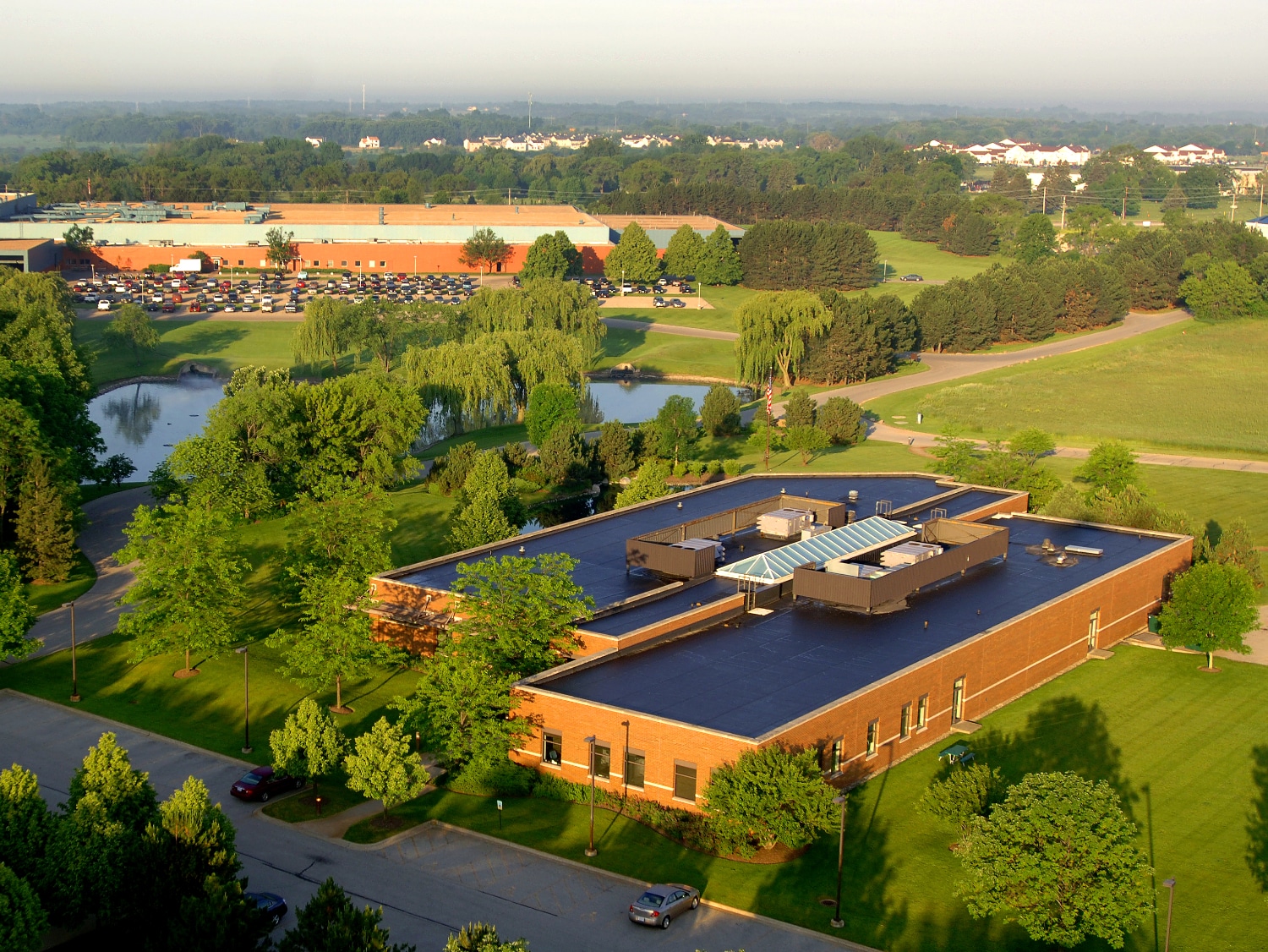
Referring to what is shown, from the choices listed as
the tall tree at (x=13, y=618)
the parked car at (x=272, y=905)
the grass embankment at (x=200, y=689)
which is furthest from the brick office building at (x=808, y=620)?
the tall tree at (x=13, y=618)

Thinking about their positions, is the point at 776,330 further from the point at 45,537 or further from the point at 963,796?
the point at 963,796

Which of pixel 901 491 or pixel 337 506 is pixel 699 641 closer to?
pixel 337 506

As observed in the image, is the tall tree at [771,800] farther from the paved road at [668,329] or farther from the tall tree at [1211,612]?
the paved road at [668,329]

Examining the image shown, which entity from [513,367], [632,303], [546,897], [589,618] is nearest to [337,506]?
[589,618]

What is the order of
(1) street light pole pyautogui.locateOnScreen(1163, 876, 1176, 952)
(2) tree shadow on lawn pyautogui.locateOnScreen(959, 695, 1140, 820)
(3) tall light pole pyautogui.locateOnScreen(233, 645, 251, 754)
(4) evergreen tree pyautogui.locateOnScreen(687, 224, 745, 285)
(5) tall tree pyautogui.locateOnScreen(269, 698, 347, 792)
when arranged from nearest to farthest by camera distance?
(1) street light pole pyautogui.locateOnScreen(1163, 876, 1176, 952) < (5) tall tree pyautogui.locateOnScreen(269, 698, 347, 792) < (2) tree shadow on lawn pyautogui.locateOnScreen(959, 695, 1140, 820) < (3) tall light pole pyautogui.locateOnScreen(233, 645, 251, 754) < (4) evergreen tree pyautogui.locateOnScreen(687, 224, 745, 285)

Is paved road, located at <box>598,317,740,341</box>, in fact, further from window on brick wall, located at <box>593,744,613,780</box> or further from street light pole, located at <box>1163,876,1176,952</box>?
street light pole, located at <box>1163,876,1176,952</box>

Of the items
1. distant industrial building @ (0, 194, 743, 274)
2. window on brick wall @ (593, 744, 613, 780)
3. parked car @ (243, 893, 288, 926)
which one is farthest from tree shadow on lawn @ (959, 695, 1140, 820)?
distant industrial building @ (0, 194, 743, 274)
